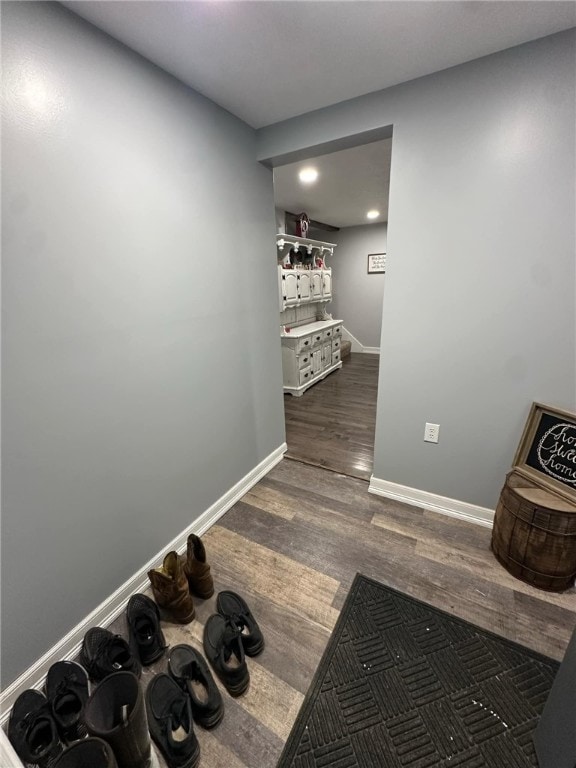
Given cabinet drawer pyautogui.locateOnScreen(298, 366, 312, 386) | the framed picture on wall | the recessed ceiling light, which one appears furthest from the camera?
the framed picture on wall

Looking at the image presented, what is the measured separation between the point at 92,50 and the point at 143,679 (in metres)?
2.28

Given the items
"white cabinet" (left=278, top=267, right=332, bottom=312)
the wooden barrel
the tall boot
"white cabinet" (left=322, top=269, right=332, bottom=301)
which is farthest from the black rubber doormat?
"white cabinet" (left=322, top=269, right=332, bottom=301)

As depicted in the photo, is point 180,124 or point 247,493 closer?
point 180,124

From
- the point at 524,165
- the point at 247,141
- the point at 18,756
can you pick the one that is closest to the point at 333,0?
the point at 247,141

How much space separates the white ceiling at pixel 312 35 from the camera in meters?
1.03

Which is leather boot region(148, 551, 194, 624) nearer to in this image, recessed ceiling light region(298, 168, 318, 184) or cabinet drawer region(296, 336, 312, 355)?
cabinet drawer region(296, 336, 312, 355)

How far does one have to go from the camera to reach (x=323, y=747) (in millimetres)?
955

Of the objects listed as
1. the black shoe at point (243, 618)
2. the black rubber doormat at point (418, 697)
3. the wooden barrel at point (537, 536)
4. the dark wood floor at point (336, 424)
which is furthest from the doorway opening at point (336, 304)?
the black shoe at point (243, 618)

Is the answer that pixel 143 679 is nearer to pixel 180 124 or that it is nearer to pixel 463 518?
pixel 463 518

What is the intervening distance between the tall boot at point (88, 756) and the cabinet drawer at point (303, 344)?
3.39 metres

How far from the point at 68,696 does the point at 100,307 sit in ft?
4.44

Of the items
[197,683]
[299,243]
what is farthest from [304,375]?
[197,683]

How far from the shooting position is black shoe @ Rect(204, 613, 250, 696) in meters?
1.08

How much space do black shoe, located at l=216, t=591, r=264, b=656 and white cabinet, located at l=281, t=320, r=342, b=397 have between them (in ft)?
9.00
